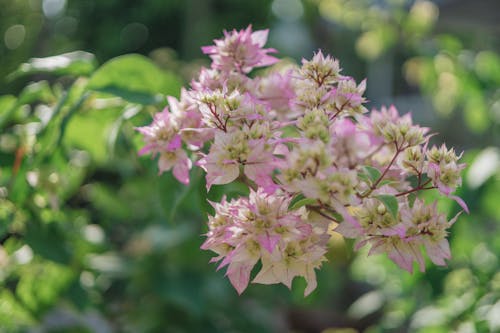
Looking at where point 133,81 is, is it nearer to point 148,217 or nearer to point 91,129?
point 91,129

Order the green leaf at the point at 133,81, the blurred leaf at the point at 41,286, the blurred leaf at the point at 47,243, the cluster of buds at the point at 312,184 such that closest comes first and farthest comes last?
the cluster of buds at the point at 312,184 → the green leaf at the point at 133,81 → the blurred leaf at the point at 47,243 → the blurred leaf at the point at 41,286

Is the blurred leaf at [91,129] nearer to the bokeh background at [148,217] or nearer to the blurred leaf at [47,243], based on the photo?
the bokeh background at [148,217]

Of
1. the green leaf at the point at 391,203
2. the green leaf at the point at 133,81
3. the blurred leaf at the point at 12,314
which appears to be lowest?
the blurred leaf at the point at 12,314

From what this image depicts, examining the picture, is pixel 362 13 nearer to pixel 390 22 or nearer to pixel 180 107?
pixel 390 22

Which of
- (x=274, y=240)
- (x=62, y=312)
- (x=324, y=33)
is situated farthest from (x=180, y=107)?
(x=324, y=33)

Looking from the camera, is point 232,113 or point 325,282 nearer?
point 232,113

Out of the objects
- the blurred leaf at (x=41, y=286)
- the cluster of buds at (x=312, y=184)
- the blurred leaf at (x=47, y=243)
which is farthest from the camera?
the blurred leaf at (x=41, y=286)

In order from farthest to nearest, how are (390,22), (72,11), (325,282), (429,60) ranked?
(72,11) → (390,22) → (325,282) → (429,60)

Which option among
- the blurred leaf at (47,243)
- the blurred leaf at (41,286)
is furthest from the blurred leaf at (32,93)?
the blurred leaf at (41,286)

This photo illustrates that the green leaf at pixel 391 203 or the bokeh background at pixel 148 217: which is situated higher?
the green leaf at pixel 391 203
